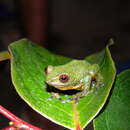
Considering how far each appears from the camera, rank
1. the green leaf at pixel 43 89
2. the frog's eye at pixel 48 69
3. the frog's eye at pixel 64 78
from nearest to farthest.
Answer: the green leaf at pixel 43 89 → the frog's eye at pixel 48 69 → the frog's eye at pixel 64 78

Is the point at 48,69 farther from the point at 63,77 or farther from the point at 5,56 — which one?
the point at 5,56

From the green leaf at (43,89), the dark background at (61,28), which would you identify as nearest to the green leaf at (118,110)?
the green leaf at (43,89)

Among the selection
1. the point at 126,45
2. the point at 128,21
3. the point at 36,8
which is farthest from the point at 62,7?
the point at 36,8

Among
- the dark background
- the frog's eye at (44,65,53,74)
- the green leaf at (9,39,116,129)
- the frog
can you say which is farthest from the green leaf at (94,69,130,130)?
the dark background

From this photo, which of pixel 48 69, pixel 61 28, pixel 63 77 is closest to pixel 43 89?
pixel 48 69

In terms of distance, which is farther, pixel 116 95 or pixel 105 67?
pixel 105 67

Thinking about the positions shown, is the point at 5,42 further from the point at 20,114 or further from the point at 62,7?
the point at 62,7

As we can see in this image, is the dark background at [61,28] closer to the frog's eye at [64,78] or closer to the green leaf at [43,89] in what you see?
the frog's eye at [64,78]
